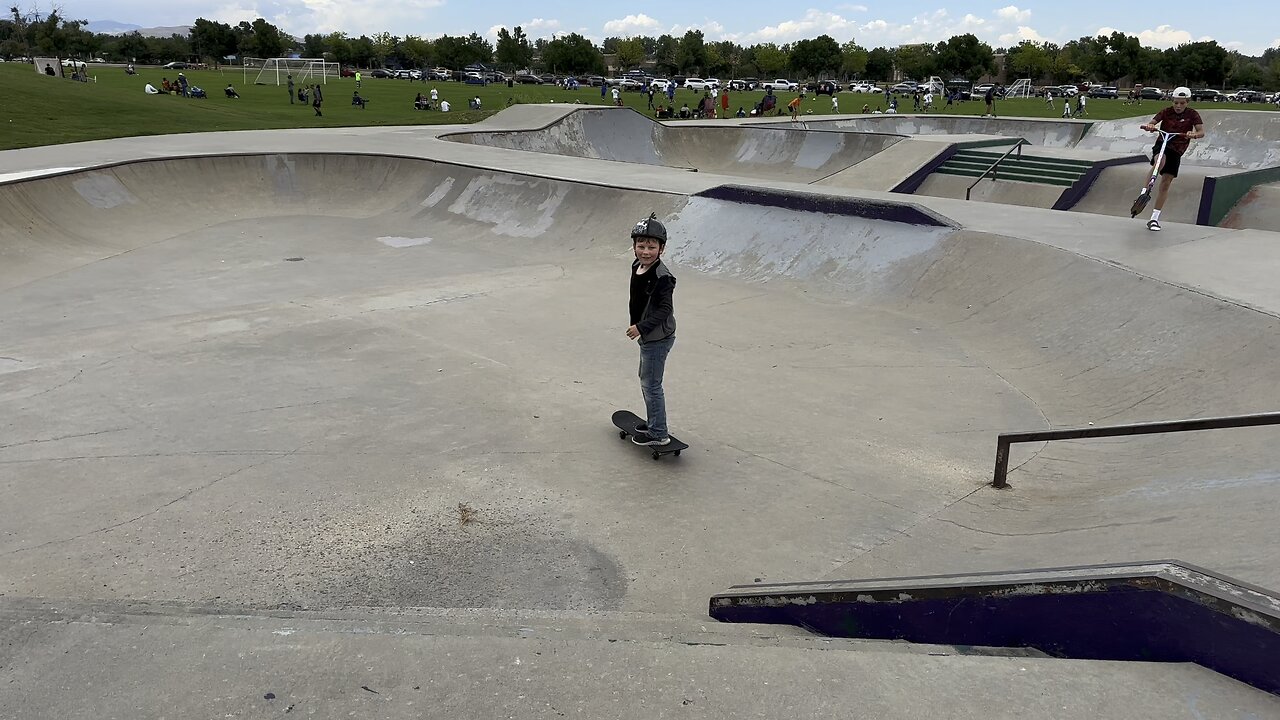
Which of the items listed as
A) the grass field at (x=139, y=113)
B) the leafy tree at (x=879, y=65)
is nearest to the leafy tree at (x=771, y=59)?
the leafy tree at (x=879, y=65)

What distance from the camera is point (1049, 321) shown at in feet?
27.0

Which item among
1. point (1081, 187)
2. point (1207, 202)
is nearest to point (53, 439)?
point (1207, 202)

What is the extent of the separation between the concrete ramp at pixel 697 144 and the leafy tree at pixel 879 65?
109 m

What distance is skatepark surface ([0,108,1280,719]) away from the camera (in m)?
2.46

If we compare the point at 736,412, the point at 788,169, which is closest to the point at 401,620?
the point at 736,412

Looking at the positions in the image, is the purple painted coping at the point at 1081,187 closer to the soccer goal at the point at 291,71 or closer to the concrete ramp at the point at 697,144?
the concrete ramp at the point at 697,144

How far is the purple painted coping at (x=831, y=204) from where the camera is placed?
10.9 metres

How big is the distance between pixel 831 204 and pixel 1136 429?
813 centimetres

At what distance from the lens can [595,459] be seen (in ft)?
19.1

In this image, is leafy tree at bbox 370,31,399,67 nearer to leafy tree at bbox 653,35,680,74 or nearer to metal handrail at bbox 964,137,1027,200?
leafy tree at bbox 653,35,680,74

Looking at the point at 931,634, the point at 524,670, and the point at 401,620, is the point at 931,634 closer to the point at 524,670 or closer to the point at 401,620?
the point at 524,670

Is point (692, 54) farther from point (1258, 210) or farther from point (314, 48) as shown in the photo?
point (1258, 210)

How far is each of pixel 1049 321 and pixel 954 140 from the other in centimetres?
1385

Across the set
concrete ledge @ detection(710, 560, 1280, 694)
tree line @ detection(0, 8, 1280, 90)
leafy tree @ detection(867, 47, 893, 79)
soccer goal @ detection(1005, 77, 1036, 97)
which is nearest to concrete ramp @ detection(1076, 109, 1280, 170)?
concrete ledge @ detection(710, 560, 1280, 694)
